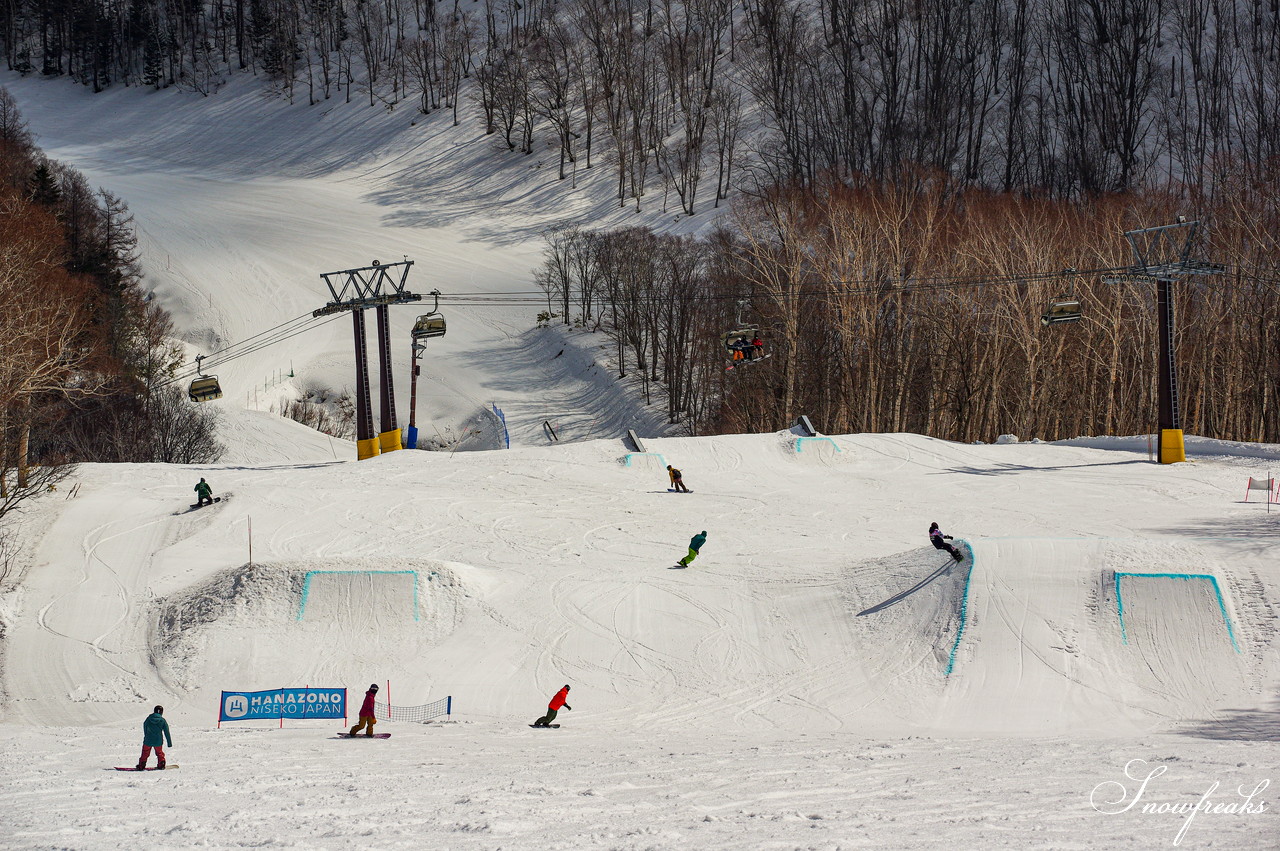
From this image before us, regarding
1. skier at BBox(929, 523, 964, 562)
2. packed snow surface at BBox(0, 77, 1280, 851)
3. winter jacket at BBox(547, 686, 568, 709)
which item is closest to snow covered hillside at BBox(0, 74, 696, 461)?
packed snow surface at BBox(0, 77, 1280, 851)

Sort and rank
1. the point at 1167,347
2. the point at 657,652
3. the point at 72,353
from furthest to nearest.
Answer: the point at 72,353 < the point at 1167,347 < the point at 657,652

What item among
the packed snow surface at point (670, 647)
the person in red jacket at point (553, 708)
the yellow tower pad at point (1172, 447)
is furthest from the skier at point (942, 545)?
the yellow tower pad at point (1172, 447)

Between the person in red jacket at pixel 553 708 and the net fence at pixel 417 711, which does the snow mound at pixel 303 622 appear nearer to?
the net fence at pixel 417 711

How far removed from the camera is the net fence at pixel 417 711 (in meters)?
18.1

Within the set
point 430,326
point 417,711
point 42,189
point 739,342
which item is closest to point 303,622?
point 417,711

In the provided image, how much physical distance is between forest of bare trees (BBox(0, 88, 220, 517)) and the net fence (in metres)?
13.1

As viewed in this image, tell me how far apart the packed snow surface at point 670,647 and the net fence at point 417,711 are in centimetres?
29

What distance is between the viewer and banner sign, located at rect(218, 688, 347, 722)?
17.9 metres

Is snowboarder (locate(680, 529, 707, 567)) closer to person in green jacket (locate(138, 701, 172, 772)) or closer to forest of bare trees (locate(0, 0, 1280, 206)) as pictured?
person in green jacket (locate(138, 701, 172, 772))

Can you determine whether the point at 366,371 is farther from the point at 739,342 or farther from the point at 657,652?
the point at 657,652

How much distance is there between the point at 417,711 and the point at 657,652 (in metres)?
4.75

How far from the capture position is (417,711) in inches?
725

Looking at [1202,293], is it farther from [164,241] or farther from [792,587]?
[164,241]

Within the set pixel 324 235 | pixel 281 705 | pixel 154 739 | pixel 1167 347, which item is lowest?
pixel 281 705
